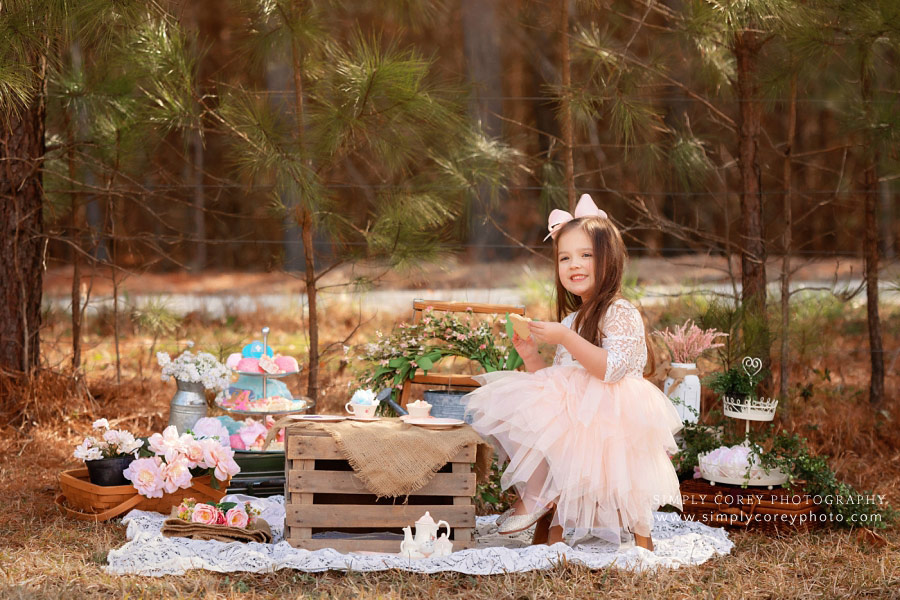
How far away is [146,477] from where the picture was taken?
3.22 metres

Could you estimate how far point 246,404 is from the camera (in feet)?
12.8

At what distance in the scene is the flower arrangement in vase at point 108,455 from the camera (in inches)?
129

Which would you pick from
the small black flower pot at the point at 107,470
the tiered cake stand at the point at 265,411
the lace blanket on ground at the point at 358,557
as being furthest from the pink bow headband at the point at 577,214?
the small black flower pot at the point at 107,470

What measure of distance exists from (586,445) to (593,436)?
0.04 metres

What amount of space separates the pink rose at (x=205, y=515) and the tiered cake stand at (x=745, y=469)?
5.44 feet

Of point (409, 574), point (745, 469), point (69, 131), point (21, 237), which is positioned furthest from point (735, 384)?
point (69, 131)

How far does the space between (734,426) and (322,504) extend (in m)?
2.02

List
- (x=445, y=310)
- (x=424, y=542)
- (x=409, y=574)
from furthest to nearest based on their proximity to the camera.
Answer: (x=445, y=310) → (x=424, y=542) → (x=409, y=574)

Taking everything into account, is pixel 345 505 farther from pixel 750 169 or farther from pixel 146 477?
pixel 750 169

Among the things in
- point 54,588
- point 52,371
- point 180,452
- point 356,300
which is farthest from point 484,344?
point 356,300

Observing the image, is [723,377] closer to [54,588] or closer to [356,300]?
[54,588]

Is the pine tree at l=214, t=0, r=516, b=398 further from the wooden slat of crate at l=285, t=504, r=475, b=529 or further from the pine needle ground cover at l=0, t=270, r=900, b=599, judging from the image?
the wooden slat of crate at l=285, t=504, r=475, b=529

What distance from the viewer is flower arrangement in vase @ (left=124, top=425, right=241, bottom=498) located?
10.6ft

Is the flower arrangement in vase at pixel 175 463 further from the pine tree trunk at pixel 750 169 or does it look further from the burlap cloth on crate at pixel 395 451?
the pine tree trunk at pixel 750 169
